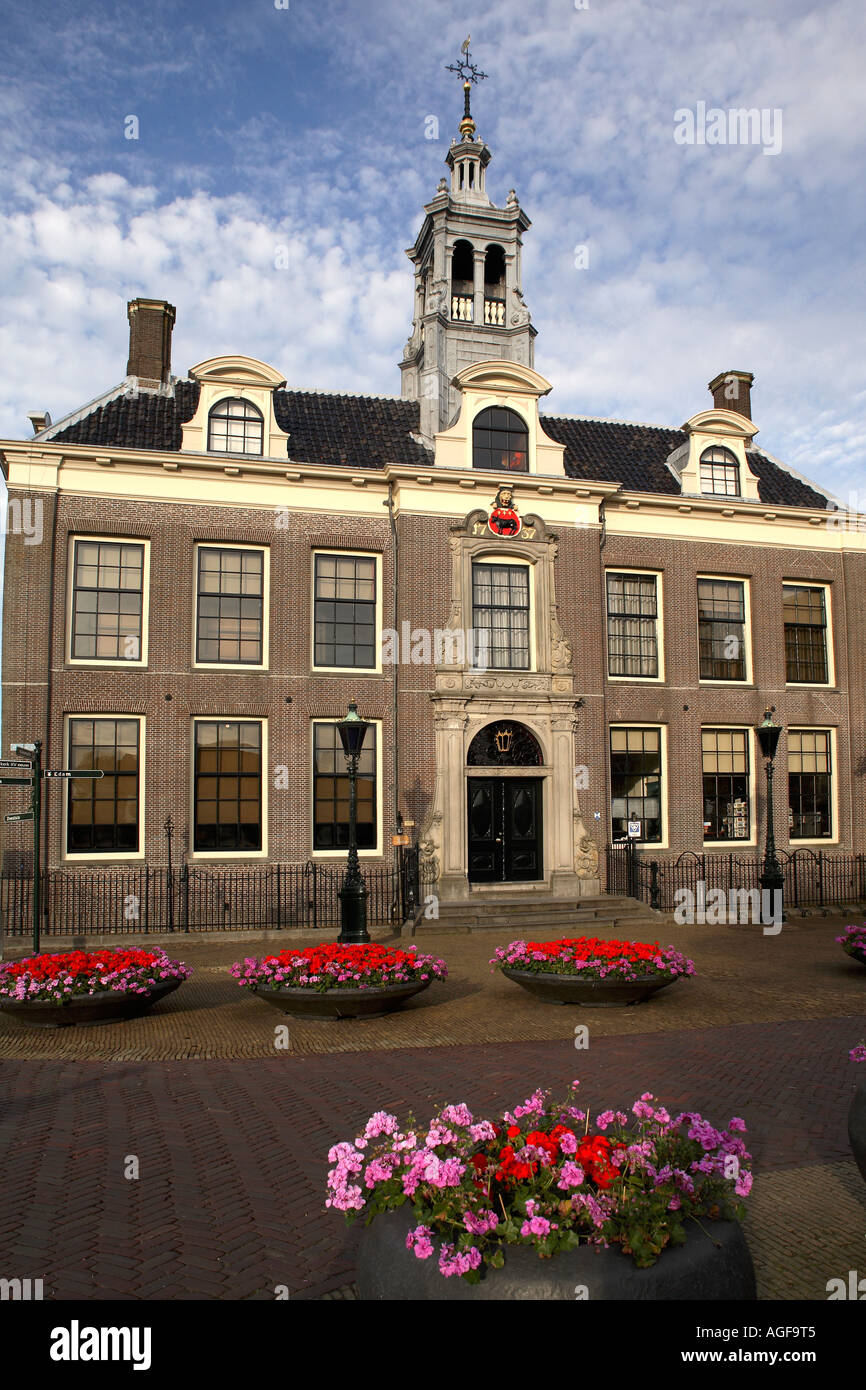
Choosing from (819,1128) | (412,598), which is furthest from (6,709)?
(819,1128)

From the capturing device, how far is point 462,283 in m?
25.2

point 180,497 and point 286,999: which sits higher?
point 180,497

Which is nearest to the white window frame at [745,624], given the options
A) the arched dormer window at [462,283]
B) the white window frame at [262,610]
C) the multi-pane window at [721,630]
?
the multi-pane window at [721,630]

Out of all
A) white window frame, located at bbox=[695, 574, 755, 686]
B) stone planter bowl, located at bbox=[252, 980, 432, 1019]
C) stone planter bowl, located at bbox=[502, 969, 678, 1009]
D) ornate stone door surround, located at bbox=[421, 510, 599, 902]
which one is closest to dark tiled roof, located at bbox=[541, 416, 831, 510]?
white window frame, located at bbox=[695, 574, 755, 686]

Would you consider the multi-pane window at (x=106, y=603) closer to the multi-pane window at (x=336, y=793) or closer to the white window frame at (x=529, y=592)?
the multi-pane window at (x=336, y=793)

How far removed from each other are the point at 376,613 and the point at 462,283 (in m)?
9.94

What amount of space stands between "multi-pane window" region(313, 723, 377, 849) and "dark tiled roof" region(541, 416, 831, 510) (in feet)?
29.0

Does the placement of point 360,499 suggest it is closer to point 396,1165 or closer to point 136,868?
point 136,868

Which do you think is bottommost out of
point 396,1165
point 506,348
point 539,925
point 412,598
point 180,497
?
point 539,925

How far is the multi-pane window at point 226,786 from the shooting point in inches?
790

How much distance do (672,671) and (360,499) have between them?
28.0 feet

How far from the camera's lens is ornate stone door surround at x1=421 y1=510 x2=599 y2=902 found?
2059 cm

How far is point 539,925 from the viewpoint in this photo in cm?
1902
